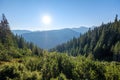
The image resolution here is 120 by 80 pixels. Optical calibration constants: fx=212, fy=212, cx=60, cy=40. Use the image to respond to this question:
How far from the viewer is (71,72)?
2945 inches

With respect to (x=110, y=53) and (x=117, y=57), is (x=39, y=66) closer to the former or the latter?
(x=117, y=57)

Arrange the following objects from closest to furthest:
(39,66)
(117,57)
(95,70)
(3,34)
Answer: (95,70) < (39,66) < (3,34) < (117,57)

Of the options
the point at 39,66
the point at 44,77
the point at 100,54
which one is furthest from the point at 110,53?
the point at 44,77

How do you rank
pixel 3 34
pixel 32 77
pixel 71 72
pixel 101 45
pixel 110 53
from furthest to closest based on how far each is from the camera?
pixel 101 45, pixel 110 53, pixel 3 34, pixel 71 72, pixel 32 77

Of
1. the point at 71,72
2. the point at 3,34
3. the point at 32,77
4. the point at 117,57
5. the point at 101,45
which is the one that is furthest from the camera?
the point at 101,45

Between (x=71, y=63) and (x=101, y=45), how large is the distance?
367 ft

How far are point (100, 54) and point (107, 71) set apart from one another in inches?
4434

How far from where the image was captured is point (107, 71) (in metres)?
68.8

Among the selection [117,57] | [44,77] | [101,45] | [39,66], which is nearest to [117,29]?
[101,45]

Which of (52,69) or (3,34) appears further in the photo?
(3,34)

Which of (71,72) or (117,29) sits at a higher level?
(117,29)

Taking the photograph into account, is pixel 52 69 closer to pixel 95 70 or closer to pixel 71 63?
pixel 71 63

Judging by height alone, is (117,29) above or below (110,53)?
above

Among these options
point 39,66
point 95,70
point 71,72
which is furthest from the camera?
point 39,66
